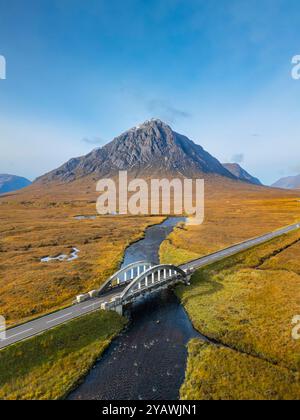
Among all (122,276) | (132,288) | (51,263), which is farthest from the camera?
(51,263)

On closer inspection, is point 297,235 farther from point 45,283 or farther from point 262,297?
point 45,283

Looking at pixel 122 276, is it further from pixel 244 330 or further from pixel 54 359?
pixel 244 330

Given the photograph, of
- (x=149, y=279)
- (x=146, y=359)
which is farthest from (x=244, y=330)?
(x=149, y=279)

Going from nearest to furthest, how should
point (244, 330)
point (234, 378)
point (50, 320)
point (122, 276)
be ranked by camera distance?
point (234, 378) → point (244, 330) → point (50, 320) → point (122, 276)

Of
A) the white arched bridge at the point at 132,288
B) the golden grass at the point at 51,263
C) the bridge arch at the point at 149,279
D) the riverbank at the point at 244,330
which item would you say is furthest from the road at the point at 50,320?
the riverbank at the point at 244,330

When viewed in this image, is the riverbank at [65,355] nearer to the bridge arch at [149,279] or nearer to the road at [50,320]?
the road at [50,320]
